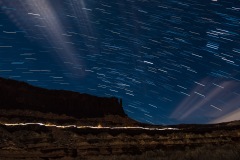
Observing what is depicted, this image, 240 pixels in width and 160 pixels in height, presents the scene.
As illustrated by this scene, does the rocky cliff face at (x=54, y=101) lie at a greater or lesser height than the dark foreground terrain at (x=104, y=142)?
lesser

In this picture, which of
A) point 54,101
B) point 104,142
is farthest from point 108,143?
point 54,101

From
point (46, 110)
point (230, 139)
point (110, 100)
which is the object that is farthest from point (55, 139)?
point (110, 100)

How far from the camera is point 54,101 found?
102 feet

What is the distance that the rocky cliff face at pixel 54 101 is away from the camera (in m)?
28.3

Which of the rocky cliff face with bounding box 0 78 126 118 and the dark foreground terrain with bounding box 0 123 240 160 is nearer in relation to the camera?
the dark foreground terrain with bounding box 0 123 240 160

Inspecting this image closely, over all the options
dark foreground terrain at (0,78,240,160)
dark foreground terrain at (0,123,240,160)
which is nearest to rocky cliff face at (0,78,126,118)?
dark foreground terrain at (0,78,240,160)

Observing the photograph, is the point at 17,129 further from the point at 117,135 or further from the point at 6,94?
the point at 6,94

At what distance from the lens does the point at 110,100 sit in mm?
34906

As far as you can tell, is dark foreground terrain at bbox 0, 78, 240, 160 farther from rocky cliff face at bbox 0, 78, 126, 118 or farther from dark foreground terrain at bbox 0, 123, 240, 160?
rocky cliff face at bbox 0, 78, 126, 118

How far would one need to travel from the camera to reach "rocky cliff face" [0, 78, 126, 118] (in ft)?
92.8

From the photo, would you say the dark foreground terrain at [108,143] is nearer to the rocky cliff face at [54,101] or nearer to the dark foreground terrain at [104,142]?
the dark foreground terrain at [104,142]

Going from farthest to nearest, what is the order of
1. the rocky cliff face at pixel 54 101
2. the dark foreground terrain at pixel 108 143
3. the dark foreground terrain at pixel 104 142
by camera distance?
the rocky cliff face at pixel 54 101 → the dark foreground terrain at pixel 108 143 → the dark foreground terrain at pixel 104 142

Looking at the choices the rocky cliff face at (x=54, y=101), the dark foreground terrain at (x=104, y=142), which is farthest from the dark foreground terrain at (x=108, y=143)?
the rocky cliff face at (x=54, y=101)

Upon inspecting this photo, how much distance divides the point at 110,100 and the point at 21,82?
9.77m
